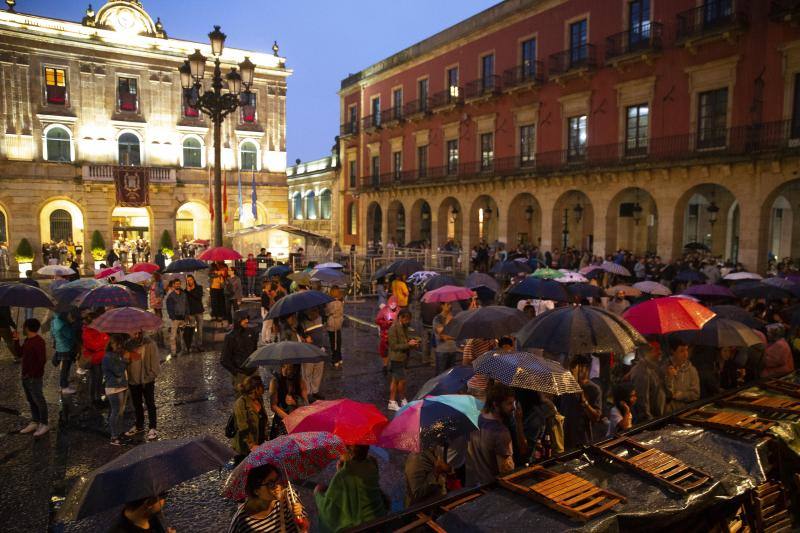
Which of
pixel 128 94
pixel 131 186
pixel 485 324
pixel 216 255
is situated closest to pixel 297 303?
pixel 485 324

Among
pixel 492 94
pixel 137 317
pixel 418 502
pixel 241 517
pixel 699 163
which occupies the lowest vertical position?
pixel 418 502

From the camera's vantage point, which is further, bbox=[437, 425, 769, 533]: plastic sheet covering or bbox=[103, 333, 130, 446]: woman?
bbox=[103, 333, 130, 446]: woman

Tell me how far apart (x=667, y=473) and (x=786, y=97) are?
18322 mm

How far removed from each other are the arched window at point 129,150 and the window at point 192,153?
264 cm

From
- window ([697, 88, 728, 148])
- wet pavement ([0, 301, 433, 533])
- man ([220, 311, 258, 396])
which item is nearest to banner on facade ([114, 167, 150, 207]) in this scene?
wet pavement ([0, 301, 433, 533])

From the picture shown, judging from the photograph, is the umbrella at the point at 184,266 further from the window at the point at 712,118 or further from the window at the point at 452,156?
the window at the point at 452,156

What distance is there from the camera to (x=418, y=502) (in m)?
3.97

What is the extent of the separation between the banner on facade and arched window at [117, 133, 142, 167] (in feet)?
2.39

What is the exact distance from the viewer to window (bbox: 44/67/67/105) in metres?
30.3

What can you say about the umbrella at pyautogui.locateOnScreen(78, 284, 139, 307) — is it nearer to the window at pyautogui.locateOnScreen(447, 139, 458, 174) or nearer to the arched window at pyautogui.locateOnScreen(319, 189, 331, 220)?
the window at pyautogui.locateOnScreen(447, 139, 458, 174)

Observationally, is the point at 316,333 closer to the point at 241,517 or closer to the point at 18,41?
the point at 241,517

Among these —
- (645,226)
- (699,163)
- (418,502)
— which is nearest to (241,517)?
(418,502)

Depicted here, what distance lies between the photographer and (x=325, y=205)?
158 ft

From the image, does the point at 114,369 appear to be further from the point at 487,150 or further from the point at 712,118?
the point at 487,150
